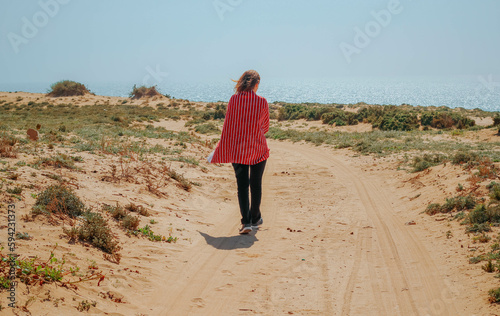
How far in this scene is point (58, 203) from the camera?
5.46 metres

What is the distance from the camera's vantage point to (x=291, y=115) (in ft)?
118

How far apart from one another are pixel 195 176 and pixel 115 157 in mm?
2064

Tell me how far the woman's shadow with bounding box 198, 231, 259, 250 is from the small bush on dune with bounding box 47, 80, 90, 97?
5033cm

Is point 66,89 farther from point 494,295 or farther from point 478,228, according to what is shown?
point 494,295

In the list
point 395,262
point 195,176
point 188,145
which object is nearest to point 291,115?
point 188,145

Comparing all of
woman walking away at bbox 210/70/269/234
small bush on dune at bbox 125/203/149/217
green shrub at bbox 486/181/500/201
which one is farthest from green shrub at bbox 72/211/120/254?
green shrub at bbox 486/181/500/201

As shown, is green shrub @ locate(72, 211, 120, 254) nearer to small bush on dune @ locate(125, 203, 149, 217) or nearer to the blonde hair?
small bush on dune @ locate(125, 203, 149, 217)

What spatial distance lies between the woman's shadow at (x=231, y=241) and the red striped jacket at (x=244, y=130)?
1.20 m

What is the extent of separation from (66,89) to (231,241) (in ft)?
169

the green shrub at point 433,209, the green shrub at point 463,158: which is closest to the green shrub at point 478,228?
the green shrub at point 433,209

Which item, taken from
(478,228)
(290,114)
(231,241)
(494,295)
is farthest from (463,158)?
(290,114)

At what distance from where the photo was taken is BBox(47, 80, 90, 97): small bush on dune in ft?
167

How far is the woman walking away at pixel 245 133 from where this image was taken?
20.0 ft

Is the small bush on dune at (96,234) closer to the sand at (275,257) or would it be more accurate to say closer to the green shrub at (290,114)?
the sand at (275,257)
